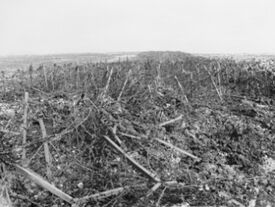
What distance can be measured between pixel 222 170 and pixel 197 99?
252 centimetres

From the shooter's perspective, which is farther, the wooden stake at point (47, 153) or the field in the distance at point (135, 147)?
the wooden stake at point (47, 153)

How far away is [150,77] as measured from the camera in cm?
936

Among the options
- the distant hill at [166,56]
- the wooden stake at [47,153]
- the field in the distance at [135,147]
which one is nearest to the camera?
the field in the distance at [135,147]

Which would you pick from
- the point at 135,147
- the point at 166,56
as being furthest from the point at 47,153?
the point at 166,56

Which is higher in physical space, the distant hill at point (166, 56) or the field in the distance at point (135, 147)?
the distant hill at point (166, 56)

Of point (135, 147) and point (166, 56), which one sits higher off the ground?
point (166, 56)

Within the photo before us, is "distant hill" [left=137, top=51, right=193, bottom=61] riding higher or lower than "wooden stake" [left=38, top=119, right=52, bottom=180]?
higher

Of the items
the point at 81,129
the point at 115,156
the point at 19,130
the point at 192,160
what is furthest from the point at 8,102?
the point at 192,160

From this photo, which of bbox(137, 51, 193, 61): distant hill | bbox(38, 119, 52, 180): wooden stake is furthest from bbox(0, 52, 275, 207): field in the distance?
bbox(137, 51, 193, 61): distant hill

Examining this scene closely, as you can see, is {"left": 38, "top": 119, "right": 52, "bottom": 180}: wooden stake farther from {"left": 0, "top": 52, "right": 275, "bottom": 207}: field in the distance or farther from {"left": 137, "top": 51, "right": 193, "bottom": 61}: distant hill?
{"left": 137, "top": 51, "right": 193, "bottom": 61}: distant hill

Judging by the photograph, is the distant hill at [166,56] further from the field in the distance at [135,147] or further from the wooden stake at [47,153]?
the wooden stake at [47,153]

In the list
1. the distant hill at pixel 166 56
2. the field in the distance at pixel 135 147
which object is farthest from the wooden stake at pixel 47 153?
the distant hill at pixel 166 56

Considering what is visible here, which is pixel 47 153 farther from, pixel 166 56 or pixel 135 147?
pixel 166 56

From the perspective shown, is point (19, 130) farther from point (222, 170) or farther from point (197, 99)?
point (197, 99)
